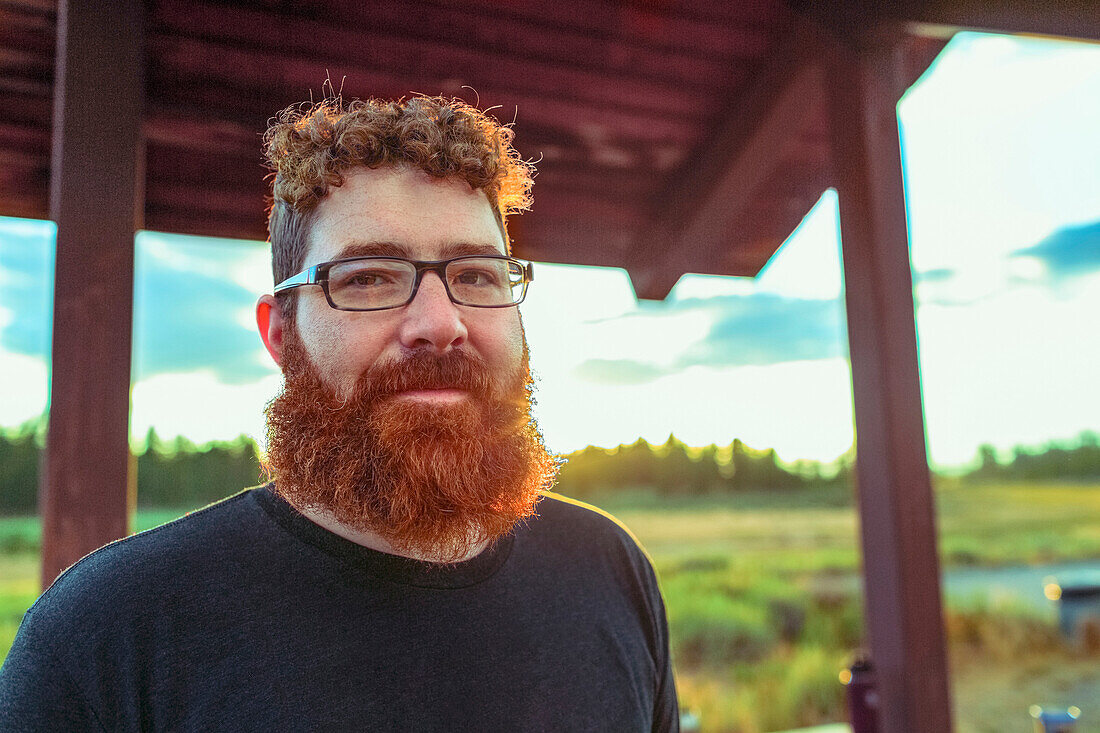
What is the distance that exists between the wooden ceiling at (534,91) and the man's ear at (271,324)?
0.86 meters

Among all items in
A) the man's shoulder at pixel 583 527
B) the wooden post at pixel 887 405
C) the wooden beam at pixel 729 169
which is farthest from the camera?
the wooden beam at pixel 729 169

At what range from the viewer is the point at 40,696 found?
0.84 m

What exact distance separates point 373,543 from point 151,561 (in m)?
0.32

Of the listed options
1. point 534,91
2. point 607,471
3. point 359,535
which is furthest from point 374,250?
point 607,471

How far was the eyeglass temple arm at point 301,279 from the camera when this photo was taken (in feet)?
3.57

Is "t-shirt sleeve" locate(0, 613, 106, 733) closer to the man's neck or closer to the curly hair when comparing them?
→ the man's neck

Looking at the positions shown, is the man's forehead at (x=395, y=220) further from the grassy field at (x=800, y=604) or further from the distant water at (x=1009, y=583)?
A: the distant water at (x=1009, y=583)

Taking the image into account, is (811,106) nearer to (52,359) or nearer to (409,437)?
(409,437)

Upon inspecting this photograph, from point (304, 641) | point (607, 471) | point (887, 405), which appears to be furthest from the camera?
point (607, 471)

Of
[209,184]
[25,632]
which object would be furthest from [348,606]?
[209,184]

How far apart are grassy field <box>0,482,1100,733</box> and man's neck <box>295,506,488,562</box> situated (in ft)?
28.9

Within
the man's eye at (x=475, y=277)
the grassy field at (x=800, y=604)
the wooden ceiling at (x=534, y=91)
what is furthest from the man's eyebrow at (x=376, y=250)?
the grassy field at (x=800, y=604)

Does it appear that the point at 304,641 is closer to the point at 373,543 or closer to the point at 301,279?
the point at 373,543

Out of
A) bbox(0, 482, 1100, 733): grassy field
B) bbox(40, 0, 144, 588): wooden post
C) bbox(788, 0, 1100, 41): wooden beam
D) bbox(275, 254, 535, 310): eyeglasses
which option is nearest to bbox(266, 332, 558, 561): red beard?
bbox(275, 254, 535, 310): eyeglasses
